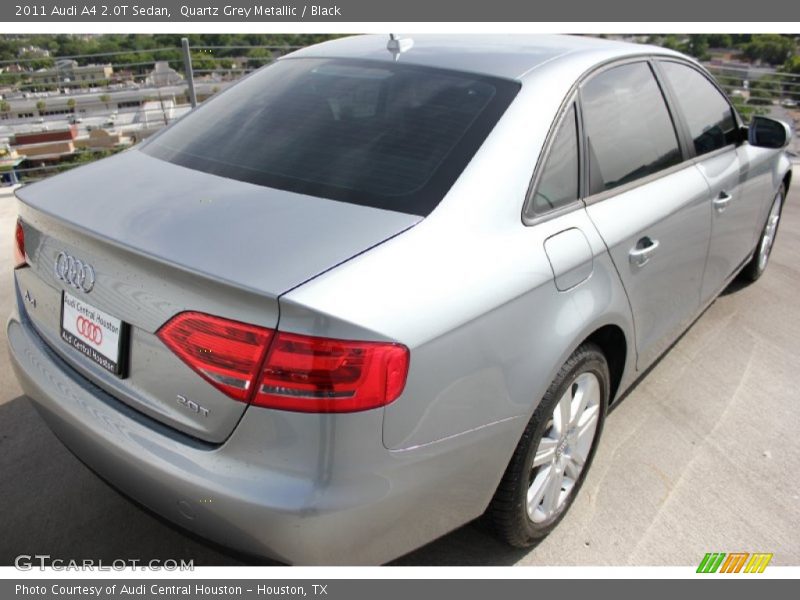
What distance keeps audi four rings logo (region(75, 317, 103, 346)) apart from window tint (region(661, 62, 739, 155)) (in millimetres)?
2598

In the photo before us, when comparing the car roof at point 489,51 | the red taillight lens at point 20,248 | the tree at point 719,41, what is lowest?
the red taillight lens at point 20,248

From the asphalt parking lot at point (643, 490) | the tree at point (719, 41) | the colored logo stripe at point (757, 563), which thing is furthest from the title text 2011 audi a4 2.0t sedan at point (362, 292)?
the tree at point (719, 41)

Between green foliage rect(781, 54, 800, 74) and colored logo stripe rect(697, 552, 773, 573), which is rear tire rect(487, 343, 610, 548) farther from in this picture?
green foliage rect(781, 54, 800, 74)

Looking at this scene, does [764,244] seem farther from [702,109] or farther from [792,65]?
[792,65]

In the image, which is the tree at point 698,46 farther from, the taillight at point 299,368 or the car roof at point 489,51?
the taillight at point 299,368

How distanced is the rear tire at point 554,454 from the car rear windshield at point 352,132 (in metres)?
0.77

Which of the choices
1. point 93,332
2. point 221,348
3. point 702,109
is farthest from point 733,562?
point 93,332

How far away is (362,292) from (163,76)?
23.5ft

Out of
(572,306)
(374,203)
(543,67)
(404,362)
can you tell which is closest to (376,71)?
(543,67)

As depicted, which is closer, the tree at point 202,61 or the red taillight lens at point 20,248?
the red taillight lens at point 20,248

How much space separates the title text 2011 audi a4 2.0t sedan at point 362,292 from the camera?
156cm

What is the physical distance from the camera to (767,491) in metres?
2.70

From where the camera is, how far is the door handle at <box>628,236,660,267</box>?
8.02ft

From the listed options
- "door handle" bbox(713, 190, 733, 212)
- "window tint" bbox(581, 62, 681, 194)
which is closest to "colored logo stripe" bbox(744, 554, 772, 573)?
"window tint" bbox(581, 62, 681, 194)
